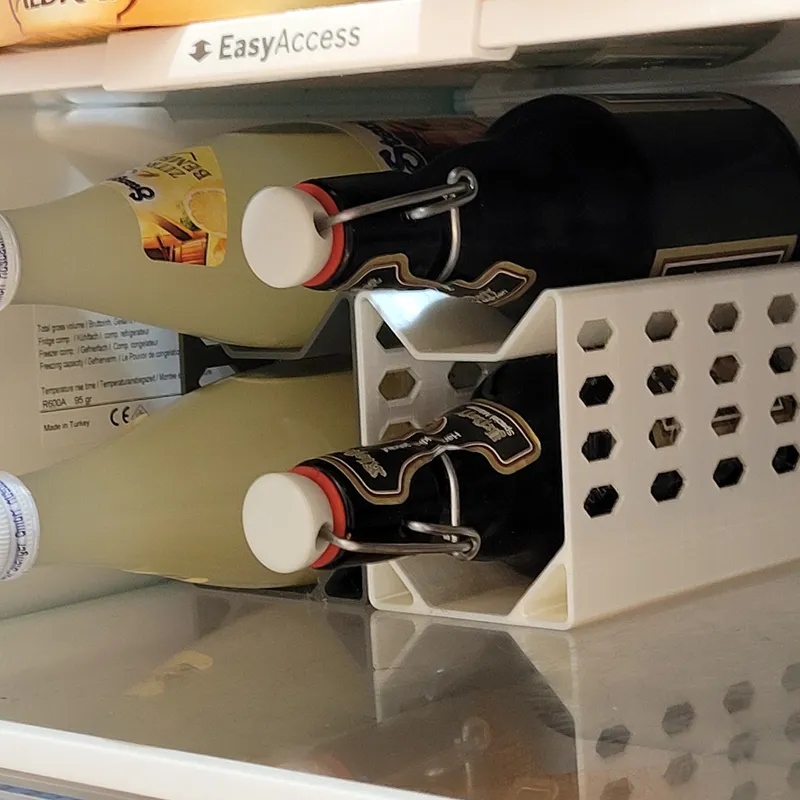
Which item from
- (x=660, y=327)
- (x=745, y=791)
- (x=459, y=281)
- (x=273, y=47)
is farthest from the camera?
(x=660, y=327)

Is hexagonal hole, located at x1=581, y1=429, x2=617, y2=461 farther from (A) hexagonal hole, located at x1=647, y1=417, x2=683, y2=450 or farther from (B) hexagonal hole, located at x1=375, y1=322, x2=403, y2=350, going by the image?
(B) hexagonal hole, located at x1=375, y1=322, x2=403, y2=350

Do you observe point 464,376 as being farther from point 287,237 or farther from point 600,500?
point 287,237

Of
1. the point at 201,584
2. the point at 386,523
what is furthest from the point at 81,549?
the point at 386,523

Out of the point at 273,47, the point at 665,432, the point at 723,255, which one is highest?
the point at 273,47

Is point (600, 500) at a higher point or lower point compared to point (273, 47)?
lower

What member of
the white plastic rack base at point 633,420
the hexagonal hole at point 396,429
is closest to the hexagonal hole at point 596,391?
the white plastic rack base at point 633,420

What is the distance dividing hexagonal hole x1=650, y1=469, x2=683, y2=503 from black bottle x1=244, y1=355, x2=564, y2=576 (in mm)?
64

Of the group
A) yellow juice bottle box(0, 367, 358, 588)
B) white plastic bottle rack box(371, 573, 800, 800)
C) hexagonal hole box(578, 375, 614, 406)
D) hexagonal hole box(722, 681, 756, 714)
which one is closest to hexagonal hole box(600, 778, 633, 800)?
white plastic bottle rack box(371, 573, 800, 800)

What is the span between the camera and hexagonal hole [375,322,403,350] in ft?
3.04

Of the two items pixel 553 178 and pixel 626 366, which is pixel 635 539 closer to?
pixel 626 366

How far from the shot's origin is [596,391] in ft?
2.99

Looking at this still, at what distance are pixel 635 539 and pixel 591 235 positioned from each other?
0.18 m

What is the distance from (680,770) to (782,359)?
43 cm

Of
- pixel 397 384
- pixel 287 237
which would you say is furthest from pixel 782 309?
pixel 287 237
